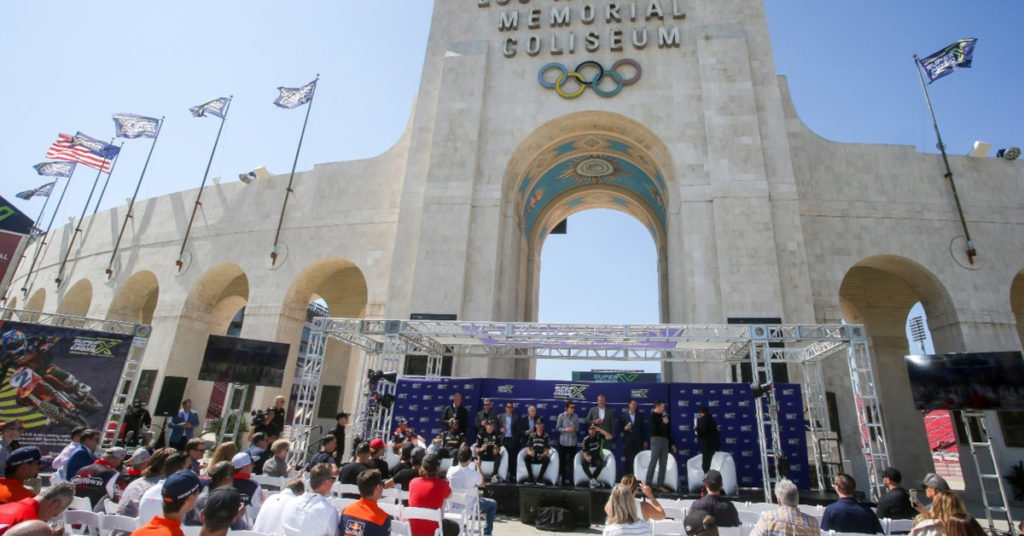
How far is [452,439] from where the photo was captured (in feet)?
43.7

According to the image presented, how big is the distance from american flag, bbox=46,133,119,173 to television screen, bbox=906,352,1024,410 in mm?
33857

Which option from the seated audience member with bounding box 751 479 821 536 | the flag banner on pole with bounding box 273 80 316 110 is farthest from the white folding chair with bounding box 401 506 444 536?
the flag banner on pole with bounding box 273 80 316 110

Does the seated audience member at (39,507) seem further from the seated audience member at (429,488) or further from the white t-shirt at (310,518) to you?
the seated audience member at (429,488)

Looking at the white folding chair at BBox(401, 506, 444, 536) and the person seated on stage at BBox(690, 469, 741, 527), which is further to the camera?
the person seated on stage at BBox(690, 469, 741, 527)

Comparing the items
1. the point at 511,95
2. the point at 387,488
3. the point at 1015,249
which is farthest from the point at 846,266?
the point at 387,488

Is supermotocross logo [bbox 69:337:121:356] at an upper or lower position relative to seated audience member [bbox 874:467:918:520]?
upper

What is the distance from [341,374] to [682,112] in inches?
838

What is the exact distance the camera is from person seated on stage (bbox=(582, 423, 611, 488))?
12109mm

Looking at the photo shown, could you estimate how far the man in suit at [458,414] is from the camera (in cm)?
1441

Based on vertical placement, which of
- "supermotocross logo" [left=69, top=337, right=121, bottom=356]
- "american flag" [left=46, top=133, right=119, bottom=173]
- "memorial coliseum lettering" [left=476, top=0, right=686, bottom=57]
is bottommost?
"supermotocross logo" [left=69, top=337, right=121, bottom=356]

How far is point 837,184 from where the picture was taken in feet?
71.1

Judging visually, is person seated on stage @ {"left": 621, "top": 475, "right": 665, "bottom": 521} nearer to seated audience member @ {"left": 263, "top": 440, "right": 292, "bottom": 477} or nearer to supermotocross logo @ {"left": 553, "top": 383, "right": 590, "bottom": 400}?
seated audience member @ {"left": 263, "top": 440, "right": 292, "bottom": 477}

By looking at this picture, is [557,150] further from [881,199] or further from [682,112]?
[881,199]

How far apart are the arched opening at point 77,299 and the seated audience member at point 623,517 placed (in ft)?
119
